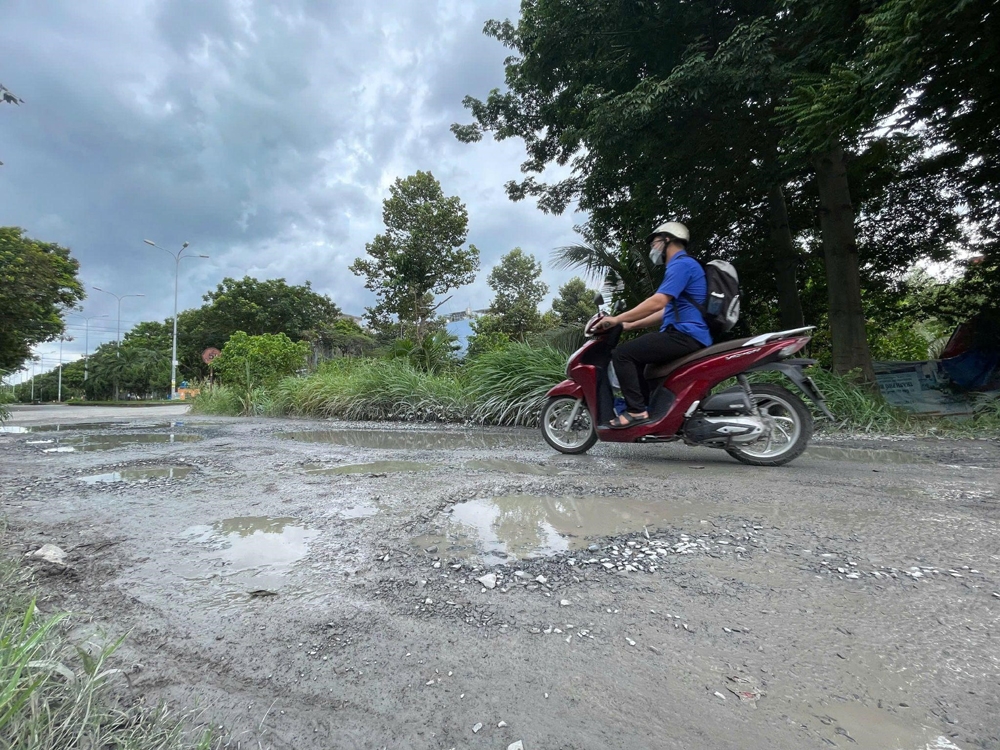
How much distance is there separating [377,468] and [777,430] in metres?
2.89

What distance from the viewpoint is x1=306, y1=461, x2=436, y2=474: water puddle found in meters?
3.32

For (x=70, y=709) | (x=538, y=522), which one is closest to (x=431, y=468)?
(x=538, y=522)

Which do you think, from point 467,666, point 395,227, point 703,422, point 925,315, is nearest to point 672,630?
point 467,666

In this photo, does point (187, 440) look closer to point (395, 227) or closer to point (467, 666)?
point (467, 666)

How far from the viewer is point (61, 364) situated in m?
57.4

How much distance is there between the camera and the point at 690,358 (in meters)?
3.70

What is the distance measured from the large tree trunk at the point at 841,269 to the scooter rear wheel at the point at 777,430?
452 centimetres

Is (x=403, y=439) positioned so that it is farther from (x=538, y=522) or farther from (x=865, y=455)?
(x=865, y=455)

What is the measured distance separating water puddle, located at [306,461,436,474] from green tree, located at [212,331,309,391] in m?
8.80

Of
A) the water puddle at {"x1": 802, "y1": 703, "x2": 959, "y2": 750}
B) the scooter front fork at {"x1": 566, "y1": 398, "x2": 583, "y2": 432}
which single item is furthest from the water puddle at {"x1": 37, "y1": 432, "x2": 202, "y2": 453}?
the water puddle at {"x1": 802, "y1": 703, "x2": 959, "y2": 750}

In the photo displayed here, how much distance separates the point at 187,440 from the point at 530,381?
4.08m

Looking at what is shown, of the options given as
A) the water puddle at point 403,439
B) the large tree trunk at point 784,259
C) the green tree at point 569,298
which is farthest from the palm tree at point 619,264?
the green tree at point 569,298

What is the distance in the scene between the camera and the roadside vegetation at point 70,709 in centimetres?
74

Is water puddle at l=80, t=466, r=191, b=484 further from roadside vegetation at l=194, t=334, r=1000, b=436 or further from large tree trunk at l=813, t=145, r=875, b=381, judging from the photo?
large tree trunk at l=813, t=145, r=875, b=381
